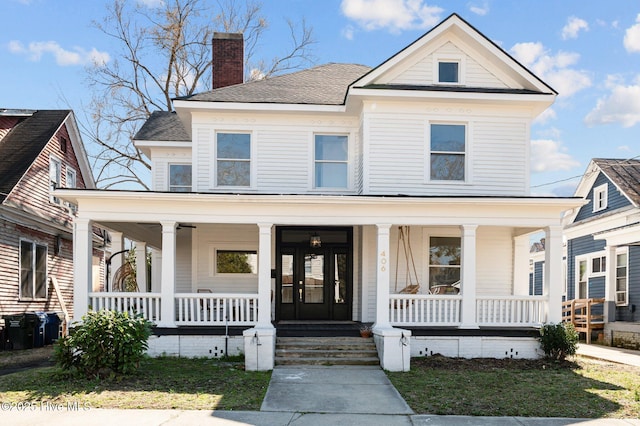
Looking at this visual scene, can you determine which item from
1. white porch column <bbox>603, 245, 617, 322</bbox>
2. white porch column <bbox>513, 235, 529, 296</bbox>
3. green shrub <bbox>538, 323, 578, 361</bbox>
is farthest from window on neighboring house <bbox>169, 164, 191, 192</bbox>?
white porch column <bbox>603, 245, 617, 322</bbox>

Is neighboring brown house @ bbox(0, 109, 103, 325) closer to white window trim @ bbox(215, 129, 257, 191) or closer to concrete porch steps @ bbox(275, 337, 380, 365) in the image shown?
white window trim @ bbox(215, 129, 257, 191)

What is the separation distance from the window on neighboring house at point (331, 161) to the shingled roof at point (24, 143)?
28.0 ft

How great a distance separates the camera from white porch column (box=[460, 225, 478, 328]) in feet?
36.7

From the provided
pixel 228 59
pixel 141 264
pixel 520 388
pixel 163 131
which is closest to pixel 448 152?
pixel 520 388

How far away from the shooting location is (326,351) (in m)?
10.6

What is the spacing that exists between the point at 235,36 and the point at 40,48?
49.2ft

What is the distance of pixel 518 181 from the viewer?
503 inches

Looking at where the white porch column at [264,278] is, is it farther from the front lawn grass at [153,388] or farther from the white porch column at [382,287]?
the white porch column at [382,287]

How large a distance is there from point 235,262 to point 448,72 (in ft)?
24.1

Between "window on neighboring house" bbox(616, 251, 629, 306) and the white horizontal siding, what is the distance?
36.6ft

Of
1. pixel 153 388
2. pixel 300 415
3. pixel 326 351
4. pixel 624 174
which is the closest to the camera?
pixel 300 415

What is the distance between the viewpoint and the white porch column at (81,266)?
10620 millimetres

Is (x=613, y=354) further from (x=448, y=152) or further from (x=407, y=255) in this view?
(x=448, y=152)

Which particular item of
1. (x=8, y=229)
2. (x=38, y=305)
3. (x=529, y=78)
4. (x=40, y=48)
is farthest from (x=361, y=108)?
(x=40, y=48)
